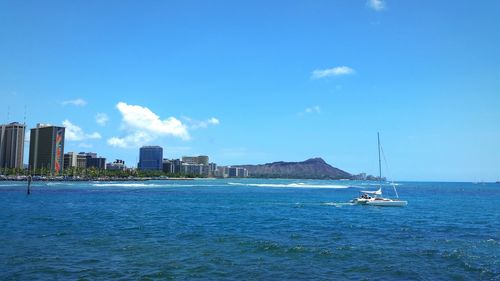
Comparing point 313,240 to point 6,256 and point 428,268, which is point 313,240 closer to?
point 428,268

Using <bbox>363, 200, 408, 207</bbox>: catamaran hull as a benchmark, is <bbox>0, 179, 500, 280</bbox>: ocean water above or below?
below

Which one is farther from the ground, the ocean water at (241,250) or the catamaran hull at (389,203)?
Answer: the catamaran hull at (389,203)

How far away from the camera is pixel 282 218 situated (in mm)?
52781

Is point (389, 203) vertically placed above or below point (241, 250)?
above

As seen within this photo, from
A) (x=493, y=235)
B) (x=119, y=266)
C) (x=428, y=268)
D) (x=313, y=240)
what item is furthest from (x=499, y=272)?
(x=119, y=266)

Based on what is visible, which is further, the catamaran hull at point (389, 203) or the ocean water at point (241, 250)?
the catamaran hull at point (389, 203)

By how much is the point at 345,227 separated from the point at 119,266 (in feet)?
86.2

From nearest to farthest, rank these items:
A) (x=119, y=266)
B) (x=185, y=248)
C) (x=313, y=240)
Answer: (x=119, y=266) → (x=185, y=248) → (x=313, y=240)

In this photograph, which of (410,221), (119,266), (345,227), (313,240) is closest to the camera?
(119,266)

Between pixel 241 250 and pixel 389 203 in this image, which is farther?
pixel 389 203

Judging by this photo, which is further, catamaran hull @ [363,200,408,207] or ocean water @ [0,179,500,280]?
catamaran hull @ [363,200,408,207]

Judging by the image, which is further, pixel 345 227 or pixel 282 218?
pixel 282 218

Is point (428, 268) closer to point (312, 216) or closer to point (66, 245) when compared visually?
point (66, 245)

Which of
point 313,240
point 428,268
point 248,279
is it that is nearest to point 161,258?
point 248,279
